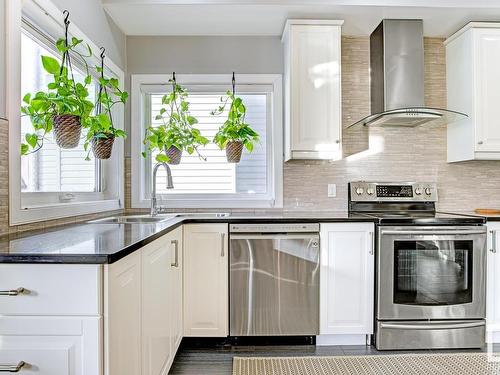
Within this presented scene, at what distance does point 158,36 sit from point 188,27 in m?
0.31

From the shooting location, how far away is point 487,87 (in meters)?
3.01

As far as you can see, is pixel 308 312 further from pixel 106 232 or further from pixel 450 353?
pixel 106 232

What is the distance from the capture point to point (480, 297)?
270 centimetres

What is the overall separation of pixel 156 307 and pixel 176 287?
54 cm

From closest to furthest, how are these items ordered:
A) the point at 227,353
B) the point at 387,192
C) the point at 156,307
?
1. the point at 156,307
2. the point at 227,353
3. the point at 387,192

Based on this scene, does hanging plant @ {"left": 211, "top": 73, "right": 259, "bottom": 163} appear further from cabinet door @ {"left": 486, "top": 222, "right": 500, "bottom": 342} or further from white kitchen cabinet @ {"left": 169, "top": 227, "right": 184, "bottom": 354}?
cabinet door @ {"left": 486, "top": 222, "right": 500, "bottom": 342}

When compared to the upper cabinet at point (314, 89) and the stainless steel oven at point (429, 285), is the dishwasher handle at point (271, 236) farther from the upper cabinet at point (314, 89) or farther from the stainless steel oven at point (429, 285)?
the upper cabinet at point (314, 89)

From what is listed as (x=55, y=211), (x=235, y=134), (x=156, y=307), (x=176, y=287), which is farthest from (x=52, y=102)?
(x=235, y=134)

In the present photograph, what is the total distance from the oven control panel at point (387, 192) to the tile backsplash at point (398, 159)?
0.06 metres

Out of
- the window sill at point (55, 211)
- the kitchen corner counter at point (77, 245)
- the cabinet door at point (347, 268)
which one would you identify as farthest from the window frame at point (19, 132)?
the cabinet door at point (347, 268)

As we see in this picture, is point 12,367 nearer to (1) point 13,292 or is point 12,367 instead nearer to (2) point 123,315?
(1) point 13,292

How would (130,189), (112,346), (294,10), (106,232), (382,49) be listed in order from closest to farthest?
1. (112,346)
2. (106,232)
3. (294,10)
4. (382,49)
5. (130,189)

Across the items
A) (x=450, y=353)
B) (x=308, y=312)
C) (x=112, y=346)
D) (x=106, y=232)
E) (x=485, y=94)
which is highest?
(x=485, y=94)

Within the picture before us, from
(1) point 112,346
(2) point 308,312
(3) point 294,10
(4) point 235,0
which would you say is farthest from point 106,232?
(3) point 294,10
